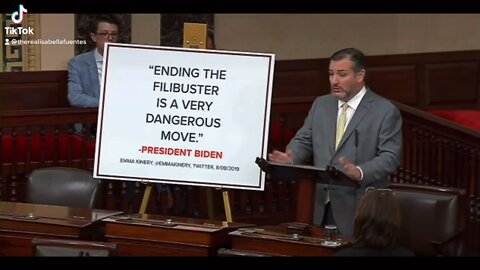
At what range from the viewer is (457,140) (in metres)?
7.11

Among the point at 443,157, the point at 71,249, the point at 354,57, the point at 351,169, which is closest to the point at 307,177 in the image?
the point at 351,169

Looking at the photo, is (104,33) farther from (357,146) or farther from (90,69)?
(357,146)

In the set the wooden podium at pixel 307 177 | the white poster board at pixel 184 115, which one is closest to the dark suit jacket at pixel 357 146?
the wooden podium at pixel 307 177

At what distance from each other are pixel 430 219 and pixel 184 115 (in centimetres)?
159

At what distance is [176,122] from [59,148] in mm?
1421

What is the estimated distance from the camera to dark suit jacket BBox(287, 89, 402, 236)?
205 inches

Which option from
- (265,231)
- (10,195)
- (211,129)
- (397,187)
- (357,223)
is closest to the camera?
(357,223)

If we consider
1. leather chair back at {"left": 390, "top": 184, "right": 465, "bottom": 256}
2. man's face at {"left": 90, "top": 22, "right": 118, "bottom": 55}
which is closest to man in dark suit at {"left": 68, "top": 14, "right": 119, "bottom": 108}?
man's face at {"left": 90, "top": 22, "right": 118, "bottom": 55}

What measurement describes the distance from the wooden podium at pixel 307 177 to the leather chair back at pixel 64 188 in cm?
116

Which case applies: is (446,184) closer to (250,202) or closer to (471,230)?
(471,230)

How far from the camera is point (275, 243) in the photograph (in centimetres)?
473

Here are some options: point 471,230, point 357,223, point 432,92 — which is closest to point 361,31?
point 432,92

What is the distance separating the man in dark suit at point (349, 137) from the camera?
526 cm

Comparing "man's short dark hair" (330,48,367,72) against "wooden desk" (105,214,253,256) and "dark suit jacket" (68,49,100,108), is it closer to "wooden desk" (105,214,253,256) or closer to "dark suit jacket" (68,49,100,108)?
"wooden desk" (105,214,253,256)
